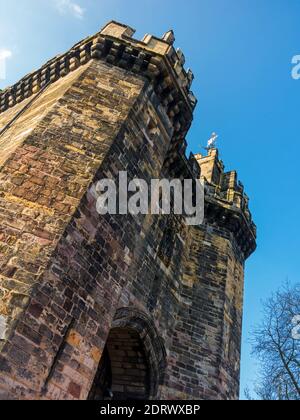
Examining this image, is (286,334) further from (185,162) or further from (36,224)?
(36,224)

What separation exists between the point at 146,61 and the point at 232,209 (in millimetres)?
5664

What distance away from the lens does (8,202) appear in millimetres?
5449

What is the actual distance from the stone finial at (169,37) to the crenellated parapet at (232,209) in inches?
194

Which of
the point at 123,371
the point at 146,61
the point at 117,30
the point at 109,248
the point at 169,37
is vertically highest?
the point at 169,37

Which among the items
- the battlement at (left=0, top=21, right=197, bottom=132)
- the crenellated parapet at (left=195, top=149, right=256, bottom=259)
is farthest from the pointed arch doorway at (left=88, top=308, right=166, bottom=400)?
the battlement at (left=0, top=21, right=197, bottom=132)

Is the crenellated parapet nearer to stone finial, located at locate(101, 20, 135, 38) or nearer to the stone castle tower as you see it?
the stone castle tower

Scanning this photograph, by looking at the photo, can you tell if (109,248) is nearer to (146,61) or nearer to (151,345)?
(151,345)

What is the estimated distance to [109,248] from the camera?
6.18 m

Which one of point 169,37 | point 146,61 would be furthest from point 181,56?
point 146,61

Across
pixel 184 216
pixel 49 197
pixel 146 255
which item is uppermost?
pixel 184 216

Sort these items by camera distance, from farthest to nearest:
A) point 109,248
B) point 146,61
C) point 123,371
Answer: point 146,61 < point 123,371 < point 109,248

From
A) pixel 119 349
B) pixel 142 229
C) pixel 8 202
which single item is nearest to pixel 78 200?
pixel 8 202

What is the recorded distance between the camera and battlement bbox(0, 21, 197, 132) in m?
8.47
